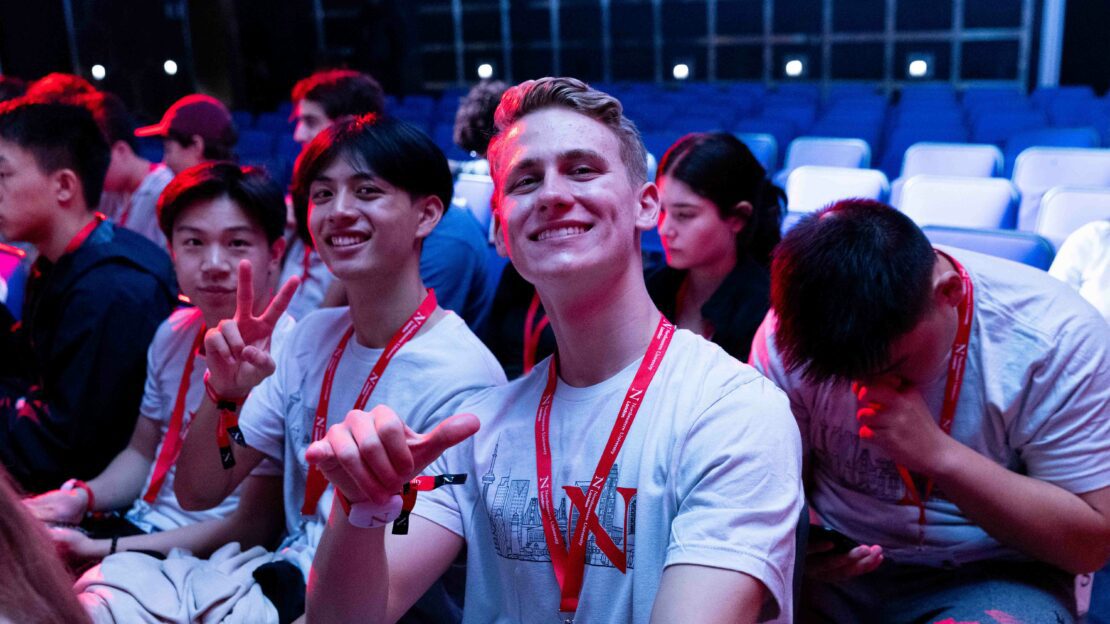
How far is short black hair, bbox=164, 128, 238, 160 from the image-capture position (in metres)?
3.98

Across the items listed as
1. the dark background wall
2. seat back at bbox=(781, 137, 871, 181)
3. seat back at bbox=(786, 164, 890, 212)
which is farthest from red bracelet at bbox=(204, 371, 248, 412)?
the dark background wall

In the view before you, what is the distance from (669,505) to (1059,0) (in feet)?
38.1

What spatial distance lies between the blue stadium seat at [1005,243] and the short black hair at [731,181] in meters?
0.42

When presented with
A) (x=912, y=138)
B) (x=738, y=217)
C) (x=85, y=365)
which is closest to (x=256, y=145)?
(x=912, y=138)

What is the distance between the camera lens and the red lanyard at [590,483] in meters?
1.19

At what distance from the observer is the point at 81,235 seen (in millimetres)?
2367

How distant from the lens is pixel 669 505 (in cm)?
116

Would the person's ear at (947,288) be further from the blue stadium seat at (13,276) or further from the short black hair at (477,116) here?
the blue stadium seat at (13,276)

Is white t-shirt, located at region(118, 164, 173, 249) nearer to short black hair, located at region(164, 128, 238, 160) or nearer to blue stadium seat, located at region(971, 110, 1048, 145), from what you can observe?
short black hair, located at region(164, 128, 238, 160)

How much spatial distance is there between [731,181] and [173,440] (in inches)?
58.0

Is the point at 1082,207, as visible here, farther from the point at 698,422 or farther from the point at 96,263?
the point at 96,263

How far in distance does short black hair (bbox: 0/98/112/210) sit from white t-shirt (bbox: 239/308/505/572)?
1105 millimetres

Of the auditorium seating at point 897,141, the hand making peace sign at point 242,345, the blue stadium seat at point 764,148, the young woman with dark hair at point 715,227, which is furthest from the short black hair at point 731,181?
the blue stadium seat at point 764,148

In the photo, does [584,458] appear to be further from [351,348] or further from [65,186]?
[65,186]
